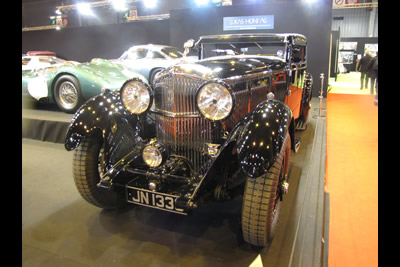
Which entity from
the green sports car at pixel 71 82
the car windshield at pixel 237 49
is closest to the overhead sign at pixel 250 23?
the green sports car at pixel 71 82

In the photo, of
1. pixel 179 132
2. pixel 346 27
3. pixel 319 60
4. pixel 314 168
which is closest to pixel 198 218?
pixel 179 132

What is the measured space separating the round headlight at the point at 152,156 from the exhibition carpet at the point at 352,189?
1.29 metres

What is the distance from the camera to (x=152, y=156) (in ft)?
6.63

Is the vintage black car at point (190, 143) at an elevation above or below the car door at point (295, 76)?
below

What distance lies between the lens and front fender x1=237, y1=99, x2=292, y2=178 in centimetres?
160

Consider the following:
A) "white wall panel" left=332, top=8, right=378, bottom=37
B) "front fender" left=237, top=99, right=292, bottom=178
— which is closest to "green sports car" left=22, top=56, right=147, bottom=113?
"front fender" left=237, top=99, right=292, bottom=178

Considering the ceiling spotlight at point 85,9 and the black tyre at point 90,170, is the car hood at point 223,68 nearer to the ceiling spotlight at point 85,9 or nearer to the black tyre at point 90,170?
the black tyre at point 90,170

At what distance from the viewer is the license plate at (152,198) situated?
1801 mm

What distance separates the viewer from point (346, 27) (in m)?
16.8

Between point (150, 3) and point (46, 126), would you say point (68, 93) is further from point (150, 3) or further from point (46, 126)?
point (150, 3)

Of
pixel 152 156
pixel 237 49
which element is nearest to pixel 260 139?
pixel 152 156

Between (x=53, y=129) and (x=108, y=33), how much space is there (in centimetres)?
760

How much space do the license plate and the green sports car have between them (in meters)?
2.89
